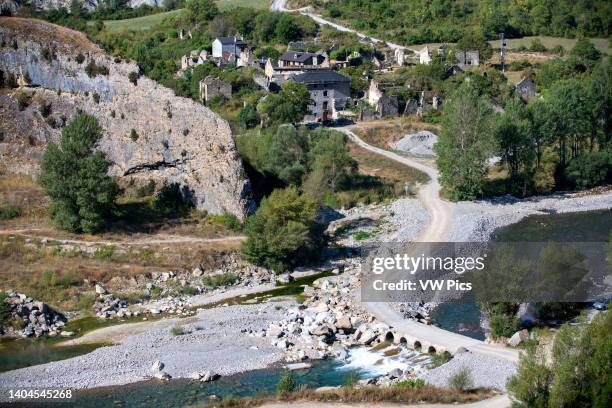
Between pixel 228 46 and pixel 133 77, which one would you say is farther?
pixel 228 46

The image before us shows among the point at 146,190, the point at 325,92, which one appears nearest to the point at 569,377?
the point at 146,190

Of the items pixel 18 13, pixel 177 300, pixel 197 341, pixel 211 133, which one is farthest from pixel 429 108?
pixel 197 341

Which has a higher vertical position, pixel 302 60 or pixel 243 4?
pixel 243 4

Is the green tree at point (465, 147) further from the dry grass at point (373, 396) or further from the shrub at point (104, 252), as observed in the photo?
the dry grass at point (373, 396)

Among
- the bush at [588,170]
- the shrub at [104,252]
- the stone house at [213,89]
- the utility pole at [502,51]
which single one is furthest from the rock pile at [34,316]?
the utility pole at [502,51]

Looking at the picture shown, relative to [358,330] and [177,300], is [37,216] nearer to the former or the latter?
[177,300]

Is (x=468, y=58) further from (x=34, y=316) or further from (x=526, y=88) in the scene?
(x=34, y=316)
